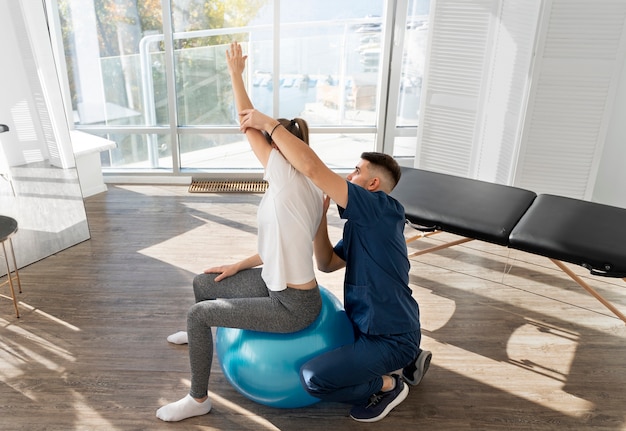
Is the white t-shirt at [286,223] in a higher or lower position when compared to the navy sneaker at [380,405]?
higher

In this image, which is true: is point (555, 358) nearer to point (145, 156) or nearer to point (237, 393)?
point (237, 393)

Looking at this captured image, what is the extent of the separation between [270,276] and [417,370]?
29.0 inches

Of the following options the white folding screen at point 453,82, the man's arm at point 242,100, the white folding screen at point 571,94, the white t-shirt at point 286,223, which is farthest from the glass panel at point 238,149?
the white t-shirt at point 286,223

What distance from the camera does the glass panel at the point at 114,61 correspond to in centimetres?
394

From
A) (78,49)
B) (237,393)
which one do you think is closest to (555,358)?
(237,393)

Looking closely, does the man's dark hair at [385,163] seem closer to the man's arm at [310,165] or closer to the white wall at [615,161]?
the man's arm at [310,165]

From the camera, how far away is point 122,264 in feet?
10.0

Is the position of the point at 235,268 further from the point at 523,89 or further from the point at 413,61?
the point at 413,61

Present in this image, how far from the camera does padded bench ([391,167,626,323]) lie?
7.27ft

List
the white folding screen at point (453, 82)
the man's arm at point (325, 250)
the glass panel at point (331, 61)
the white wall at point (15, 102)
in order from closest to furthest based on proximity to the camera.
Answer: the man's arm at point (325, 250), the white wall at point (15, 102), the white folding screen at point (453, 82), the glass panel at point (331, 61)

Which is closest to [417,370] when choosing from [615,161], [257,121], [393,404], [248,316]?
[393,404]

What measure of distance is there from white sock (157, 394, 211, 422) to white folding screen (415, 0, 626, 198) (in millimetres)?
2363

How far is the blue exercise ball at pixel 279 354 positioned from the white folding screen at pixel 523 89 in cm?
203

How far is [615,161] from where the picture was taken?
375cm
